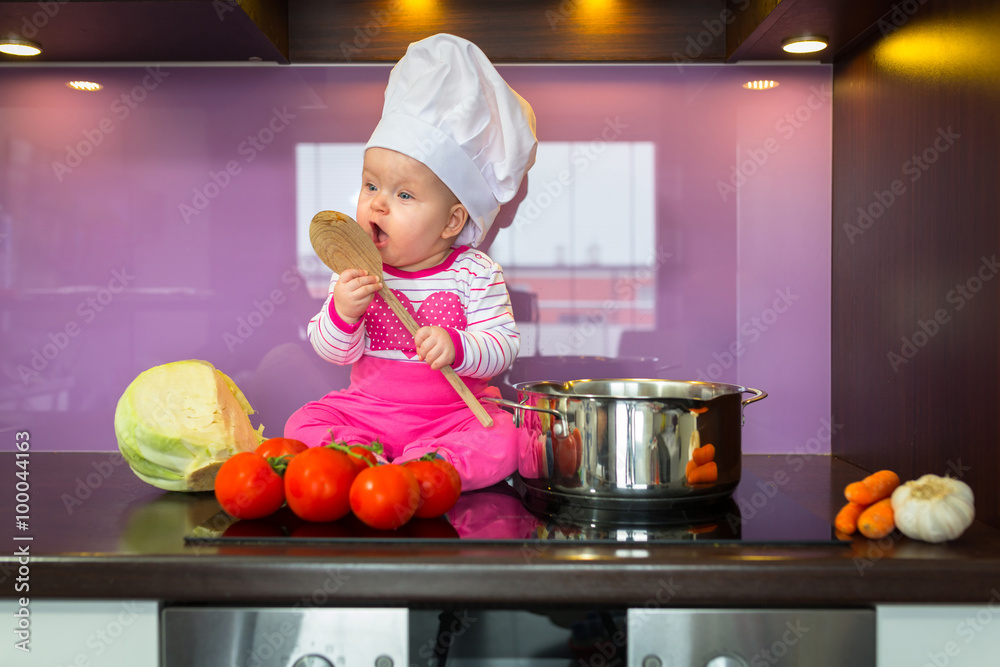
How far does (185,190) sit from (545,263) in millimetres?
594

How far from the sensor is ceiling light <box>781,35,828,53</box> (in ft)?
3.85

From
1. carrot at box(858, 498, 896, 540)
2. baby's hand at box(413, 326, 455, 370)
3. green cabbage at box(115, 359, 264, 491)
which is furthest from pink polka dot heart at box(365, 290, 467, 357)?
carrot at box(858, 498, 896, 540)

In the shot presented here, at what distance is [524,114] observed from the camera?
43.8 inches

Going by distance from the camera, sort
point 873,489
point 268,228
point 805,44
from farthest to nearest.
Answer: point 268,228 → point 805,44 → point 873,489

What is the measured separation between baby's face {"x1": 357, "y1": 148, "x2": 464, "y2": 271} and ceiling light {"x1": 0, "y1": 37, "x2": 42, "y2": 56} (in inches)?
22.4

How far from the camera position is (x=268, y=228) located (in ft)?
4.28

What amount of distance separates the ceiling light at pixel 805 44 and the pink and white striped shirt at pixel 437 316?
55cm

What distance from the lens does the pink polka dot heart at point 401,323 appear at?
1.11 meters

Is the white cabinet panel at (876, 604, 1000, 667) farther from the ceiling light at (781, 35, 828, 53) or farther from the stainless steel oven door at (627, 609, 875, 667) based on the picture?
the ceiling light at (781, 35, 828, 53)

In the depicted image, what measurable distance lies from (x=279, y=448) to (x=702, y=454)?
46 centimetres

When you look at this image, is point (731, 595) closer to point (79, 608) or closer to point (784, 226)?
point (79, 608)

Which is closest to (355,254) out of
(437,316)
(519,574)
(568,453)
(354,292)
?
(354,292)

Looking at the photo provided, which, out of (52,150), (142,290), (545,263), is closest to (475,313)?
(545,263)

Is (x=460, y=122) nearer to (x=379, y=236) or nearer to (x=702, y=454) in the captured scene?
(x=379, y=236)
